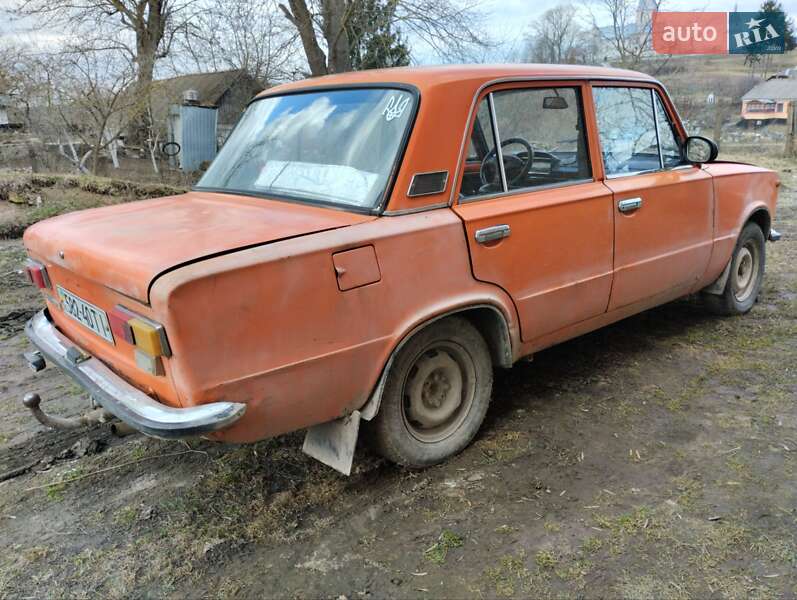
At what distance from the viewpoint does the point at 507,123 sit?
3.18 meters

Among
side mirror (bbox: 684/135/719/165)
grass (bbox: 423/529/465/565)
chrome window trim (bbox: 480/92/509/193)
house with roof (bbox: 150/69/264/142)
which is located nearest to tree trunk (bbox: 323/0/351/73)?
house with roof (bbox: 150/69/264/142)

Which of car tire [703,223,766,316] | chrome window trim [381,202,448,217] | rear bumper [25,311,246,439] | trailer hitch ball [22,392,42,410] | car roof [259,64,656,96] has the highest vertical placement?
car roof [259,64,656,96]

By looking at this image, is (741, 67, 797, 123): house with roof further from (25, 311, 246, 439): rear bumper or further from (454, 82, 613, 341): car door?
(25, 311, 246, 439): rear bumper

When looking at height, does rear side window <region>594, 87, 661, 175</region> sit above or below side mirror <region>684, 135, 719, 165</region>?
above

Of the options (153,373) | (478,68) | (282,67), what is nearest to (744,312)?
(478,68)

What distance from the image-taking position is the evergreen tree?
14250mm

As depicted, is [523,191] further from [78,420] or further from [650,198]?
[78,420]

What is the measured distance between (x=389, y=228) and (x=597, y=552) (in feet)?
4.95

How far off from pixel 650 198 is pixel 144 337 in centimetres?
297

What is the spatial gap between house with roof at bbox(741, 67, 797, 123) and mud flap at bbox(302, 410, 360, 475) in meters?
35.5

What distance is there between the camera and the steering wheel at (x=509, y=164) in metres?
3.08

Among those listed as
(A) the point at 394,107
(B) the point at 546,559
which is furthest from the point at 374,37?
(B) the point at 546,559

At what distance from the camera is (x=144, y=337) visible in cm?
219

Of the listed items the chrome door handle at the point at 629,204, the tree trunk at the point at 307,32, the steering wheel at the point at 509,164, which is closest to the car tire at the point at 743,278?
the chrome door handle at the point at 629,204
